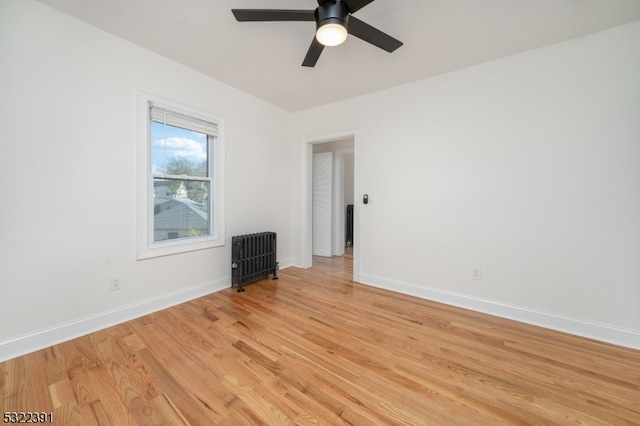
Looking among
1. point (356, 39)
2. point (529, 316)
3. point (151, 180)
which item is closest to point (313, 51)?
point (356, 39)

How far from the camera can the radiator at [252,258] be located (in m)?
2.99

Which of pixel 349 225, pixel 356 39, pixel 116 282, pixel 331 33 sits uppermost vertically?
pixel 356 39

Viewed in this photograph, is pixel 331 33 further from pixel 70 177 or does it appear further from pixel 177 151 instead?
pixel 70 177

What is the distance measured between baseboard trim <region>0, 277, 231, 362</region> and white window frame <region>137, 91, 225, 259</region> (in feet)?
1.53

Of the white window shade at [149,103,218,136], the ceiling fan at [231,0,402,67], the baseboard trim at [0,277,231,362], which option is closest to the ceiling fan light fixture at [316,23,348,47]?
the ceiling fan at [231,0,402,67]

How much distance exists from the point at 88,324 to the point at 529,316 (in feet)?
13.0

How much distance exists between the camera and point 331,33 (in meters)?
1.57

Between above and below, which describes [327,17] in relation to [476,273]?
above

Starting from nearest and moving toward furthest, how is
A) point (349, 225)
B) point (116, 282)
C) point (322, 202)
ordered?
point (116, 282)
point (322, 202)
point (349, 225)

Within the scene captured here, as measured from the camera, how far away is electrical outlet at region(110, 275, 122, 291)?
2164 mm

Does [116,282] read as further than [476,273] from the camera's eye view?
No

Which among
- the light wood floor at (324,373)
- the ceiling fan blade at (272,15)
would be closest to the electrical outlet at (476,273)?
the light wood floor at (324,373)

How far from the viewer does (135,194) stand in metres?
2.29

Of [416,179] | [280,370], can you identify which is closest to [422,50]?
[416,179]
